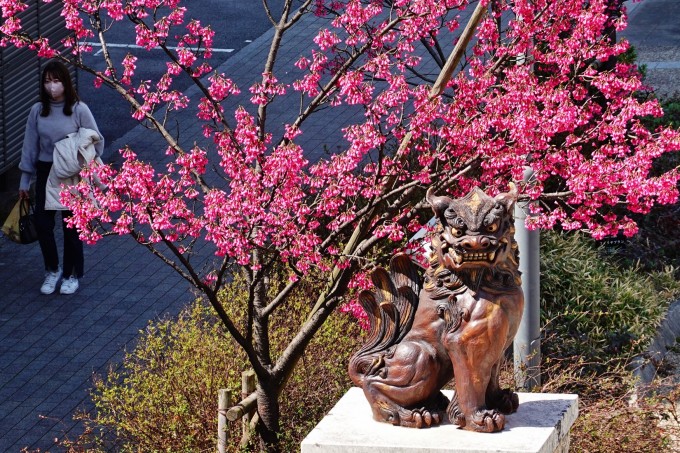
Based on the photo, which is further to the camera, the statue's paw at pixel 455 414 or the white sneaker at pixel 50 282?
the white sneaker at pixel 50 282

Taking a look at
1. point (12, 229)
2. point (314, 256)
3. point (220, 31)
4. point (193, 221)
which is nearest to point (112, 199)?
point (193, 221)

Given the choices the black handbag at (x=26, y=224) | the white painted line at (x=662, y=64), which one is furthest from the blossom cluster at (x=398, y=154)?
the white painted line at (x=662, y=64)

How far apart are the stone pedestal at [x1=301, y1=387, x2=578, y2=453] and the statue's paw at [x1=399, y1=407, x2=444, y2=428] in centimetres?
3

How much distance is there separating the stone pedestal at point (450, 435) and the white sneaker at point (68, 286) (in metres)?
5.91

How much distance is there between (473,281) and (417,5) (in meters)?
2.56

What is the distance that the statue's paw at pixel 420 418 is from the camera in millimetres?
5566

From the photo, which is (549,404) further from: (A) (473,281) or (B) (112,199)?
(B) (112,199)

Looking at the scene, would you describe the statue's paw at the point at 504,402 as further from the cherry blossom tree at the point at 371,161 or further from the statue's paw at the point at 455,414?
the cherry blossom tree at the point at 371,161

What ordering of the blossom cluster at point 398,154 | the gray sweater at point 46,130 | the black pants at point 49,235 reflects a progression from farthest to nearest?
the black pants at point 49,235, the gray sweater at point 46,130, the blossom cluster at point 398,154

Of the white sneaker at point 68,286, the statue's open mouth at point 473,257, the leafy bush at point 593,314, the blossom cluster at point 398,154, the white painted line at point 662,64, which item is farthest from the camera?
Result: the white painted line at point 662,64

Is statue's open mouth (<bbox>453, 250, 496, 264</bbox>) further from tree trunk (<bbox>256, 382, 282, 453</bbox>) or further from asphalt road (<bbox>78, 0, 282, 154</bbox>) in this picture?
asphalt road (<bbox>78, 0, 282, 154</bbox>)

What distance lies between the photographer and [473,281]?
5324 millimetres

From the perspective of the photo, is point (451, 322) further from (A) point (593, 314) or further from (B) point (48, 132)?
(B) point (48, 132)

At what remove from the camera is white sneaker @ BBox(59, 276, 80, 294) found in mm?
11297
